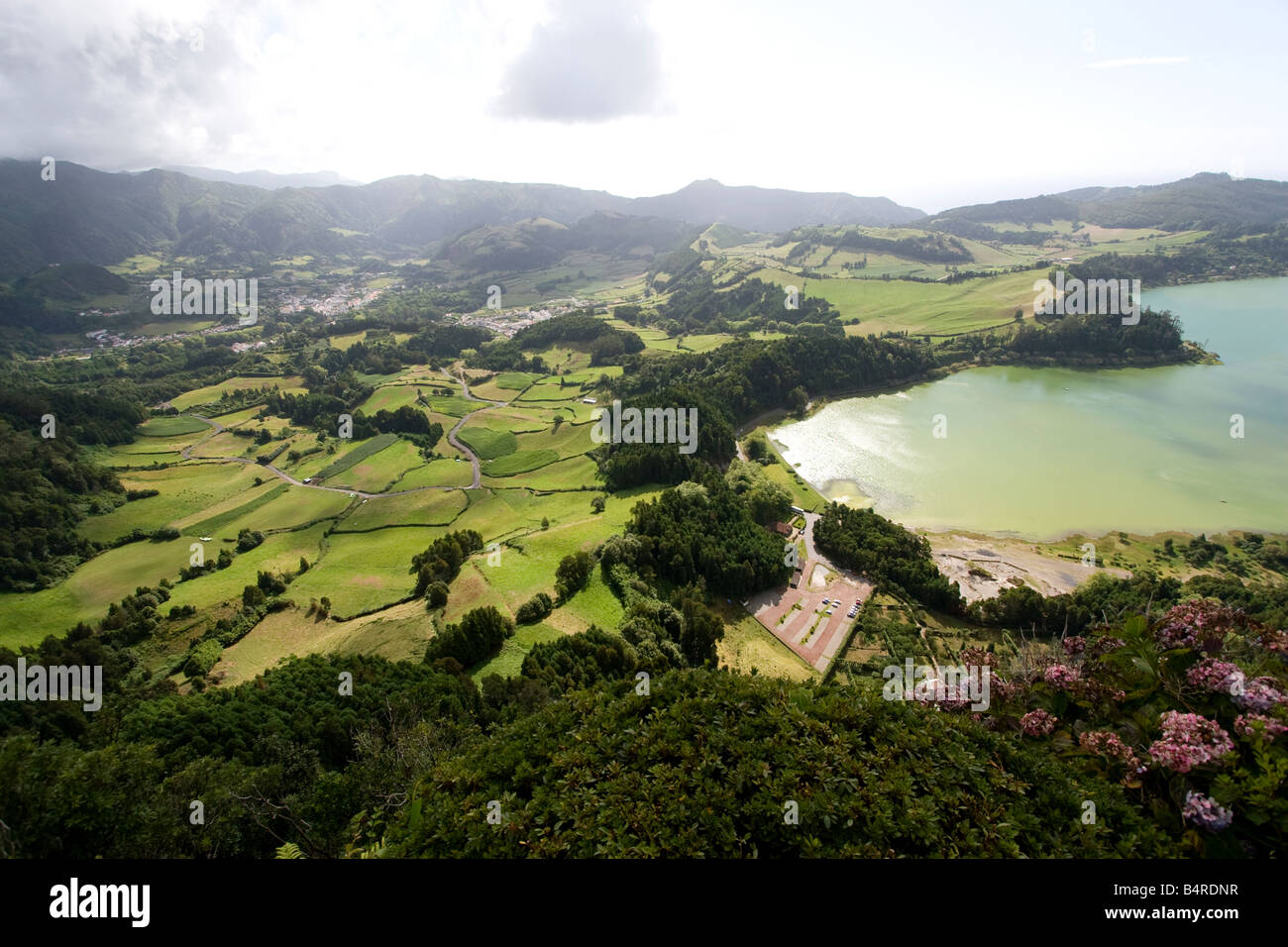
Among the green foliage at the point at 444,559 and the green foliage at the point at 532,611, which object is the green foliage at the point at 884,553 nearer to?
the green foliage at the point at 532,611

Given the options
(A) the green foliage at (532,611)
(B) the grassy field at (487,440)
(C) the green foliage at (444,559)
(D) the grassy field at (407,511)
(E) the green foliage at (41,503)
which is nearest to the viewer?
(A) the green foliage at (532,611)

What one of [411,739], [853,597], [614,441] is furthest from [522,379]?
[411,739]

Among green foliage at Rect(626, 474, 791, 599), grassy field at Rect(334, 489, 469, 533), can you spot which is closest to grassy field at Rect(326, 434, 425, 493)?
grassy field at Rect(334, 489, 469, 533)

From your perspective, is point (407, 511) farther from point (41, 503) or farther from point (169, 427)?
point (169, 427)

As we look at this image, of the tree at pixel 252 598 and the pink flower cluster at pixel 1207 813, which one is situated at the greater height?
the pink flower cluster at pixel 1207 813

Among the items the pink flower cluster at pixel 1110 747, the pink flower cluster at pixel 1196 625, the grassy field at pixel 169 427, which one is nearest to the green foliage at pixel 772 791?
the pink flower cluster at pixel 1110 747

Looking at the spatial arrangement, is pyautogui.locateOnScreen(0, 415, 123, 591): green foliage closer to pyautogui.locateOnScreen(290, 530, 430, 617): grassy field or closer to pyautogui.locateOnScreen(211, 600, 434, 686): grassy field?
pyautogui.locateOnScreen(290, 530, 430, 617): grassy field
